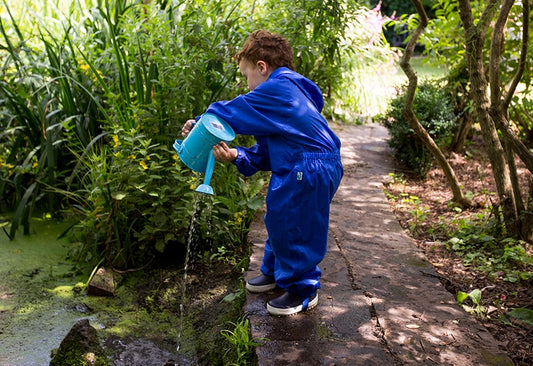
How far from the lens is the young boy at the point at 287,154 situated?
2377 millimetres

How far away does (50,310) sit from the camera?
3078 mm

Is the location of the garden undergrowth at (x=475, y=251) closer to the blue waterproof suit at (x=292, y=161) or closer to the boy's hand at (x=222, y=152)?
the blue waterproof suit at (x=292, y=161)

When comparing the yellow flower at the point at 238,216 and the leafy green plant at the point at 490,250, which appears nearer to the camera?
the leafy green plant at the point at 490,250

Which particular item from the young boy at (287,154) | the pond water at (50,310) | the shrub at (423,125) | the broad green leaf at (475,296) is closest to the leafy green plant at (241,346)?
the young boy at (287,154)

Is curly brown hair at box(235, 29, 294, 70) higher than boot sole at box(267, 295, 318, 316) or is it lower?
higher

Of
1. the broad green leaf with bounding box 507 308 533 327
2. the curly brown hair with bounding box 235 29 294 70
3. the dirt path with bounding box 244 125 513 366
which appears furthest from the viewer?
the broad green leaf with bounding box 507 308 533 327

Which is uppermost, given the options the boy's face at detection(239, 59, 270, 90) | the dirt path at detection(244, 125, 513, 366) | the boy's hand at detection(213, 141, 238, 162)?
the boy's face at detection(239, 59, 270, 90)

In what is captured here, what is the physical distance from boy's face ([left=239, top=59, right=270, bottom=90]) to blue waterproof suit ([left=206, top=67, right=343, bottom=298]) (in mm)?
57

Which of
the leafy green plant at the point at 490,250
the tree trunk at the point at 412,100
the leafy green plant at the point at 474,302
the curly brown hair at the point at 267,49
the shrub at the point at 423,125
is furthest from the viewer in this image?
the shrub at the point at 423,125

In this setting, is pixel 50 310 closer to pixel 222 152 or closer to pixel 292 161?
pixel 222 152

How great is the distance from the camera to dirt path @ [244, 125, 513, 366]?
226 cm

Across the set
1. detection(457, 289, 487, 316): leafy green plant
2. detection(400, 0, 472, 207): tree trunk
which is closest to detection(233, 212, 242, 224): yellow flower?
detection(457, 289, 487, 316): leafy green plant

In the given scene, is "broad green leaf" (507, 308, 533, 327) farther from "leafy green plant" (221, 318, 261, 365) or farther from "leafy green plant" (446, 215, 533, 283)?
"leafy green plant" (221, 318, 261, 365)

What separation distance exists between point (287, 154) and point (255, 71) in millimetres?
→ 437
